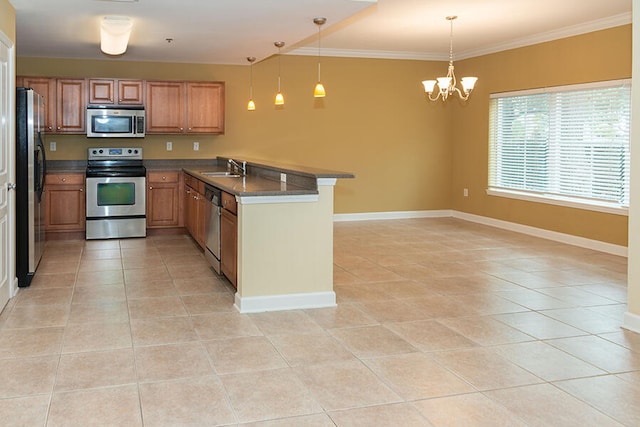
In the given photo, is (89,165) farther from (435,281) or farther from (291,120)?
(435,281)

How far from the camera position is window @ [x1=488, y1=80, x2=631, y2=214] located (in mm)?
7066

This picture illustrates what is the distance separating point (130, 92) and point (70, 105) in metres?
0.75

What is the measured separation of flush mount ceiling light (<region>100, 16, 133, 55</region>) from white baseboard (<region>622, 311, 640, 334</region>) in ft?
15.5

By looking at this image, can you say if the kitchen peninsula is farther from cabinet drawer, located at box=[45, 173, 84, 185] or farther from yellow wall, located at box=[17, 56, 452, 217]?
yellow wall, located at box=[17, 56, 452, 217]

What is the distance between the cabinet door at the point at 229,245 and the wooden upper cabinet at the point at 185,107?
3.44 m

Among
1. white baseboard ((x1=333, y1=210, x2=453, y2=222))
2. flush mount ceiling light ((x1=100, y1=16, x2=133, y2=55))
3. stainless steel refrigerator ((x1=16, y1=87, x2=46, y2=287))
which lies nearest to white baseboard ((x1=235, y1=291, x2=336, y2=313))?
stainless steel refrigerator ((x1=16, y1=87, x2=46, y2=287))

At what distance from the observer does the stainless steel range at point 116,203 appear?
7.87 meters

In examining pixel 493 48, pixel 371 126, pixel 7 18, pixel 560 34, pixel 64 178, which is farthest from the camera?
pixel 371 126

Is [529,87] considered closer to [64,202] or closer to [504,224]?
[504,224]

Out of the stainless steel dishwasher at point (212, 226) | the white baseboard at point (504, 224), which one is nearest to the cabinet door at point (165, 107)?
the stainless steel dishwasher at point (212, 226)

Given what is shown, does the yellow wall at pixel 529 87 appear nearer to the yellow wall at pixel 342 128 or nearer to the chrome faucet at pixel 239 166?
the yellow wall at pixel 342 128

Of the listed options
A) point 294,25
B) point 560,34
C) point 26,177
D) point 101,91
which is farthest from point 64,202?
point 560,34

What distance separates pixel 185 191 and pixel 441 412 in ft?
19.6

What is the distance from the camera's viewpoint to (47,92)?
7949 millimetres
